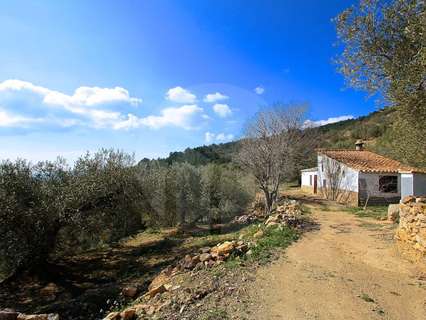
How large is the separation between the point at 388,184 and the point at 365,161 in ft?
9.30

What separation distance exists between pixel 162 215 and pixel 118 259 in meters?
7.08

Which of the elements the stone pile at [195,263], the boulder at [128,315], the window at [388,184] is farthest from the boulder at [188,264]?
the window at [388,184]

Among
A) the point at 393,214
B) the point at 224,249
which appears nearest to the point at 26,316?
the point at 224,249

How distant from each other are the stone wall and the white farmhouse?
10203 mm

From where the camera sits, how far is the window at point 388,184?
2036 centimetres

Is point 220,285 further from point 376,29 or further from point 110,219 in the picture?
point 110,219

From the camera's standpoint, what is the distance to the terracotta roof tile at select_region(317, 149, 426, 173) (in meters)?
20.6

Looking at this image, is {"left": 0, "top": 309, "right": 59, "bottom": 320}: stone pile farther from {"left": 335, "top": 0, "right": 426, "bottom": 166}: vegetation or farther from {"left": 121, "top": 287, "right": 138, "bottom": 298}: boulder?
{"left": 335, "top": 0, "right": 426, "bottom": 166}: vegetation

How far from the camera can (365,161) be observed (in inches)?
899

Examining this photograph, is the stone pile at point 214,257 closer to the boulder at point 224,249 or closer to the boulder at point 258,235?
the boulder at point 224,249

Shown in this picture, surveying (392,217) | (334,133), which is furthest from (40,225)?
(334,133)

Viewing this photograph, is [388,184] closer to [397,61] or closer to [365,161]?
[365,161]

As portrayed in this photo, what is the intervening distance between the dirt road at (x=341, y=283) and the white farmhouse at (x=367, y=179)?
10.0 meters

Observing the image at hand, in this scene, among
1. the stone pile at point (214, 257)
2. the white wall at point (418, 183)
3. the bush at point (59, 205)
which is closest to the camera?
the stone pile at point (214, 257)
